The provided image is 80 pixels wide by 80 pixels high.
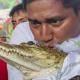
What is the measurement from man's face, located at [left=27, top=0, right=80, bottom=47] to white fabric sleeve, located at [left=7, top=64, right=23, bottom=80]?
0.63 ft

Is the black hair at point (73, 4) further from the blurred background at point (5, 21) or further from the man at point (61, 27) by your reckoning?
the blurred background at point (5, 21)

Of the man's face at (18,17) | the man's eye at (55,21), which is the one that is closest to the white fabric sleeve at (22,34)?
the man's face at (18,17)

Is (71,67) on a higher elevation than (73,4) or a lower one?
lower

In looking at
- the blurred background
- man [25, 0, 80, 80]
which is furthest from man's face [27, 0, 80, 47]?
the blurred background

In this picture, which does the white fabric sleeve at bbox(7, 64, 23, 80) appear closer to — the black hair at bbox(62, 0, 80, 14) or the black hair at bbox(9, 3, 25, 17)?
the black hair at bbox(9, 3, 25, 17)

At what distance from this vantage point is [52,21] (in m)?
1.21

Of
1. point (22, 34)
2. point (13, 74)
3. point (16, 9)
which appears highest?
point (16, 9)

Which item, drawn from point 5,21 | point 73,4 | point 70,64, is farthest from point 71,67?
point 5,21

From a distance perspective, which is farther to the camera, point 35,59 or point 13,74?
point 13,74

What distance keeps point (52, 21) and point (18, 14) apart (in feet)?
0.59

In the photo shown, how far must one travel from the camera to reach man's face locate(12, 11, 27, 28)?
4.19 ft

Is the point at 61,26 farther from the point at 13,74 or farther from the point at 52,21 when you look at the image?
the point at 13,74

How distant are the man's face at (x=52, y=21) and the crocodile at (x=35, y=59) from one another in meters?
0.05

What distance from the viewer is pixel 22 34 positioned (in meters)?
1.29
